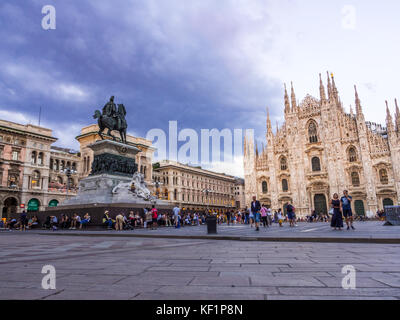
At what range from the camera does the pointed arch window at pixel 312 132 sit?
46.8 m

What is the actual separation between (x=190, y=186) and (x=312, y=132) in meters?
30.2

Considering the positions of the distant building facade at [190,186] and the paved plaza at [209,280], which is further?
the distant building facade at [190,186]

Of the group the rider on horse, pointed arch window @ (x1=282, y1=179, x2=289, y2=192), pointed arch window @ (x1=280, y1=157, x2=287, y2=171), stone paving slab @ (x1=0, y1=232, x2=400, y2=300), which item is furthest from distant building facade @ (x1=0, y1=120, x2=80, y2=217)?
stone paving slab @ (x1=0, y1=232, x2=400, y2=300)

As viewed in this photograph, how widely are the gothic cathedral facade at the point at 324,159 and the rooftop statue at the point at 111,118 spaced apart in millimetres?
33523

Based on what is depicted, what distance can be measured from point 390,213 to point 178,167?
49.5 metres

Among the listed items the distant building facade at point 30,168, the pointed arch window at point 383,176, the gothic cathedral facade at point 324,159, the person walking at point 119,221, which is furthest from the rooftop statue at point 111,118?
the pointed arch window at point 383,176

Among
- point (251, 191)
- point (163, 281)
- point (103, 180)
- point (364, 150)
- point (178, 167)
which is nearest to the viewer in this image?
point (163, 281)

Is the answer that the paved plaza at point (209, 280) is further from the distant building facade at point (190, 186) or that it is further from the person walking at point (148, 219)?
the distant building facade at point (190, 186)

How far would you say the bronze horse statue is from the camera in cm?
1872

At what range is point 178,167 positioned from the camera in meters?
62.1

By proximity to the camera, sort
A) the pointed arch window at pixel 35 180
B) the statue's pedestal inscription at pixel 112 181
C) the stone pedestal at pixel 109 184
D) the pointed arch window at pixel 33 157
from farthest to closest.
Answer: the pointed arch window at pixel 33 157 < the pointed arch window at pixel 35 180 < the statue's pedestal inscription at pixel 112 181 < the stone pedestal at pixel 109 184

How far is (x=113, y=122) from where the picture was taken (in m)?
19.2
